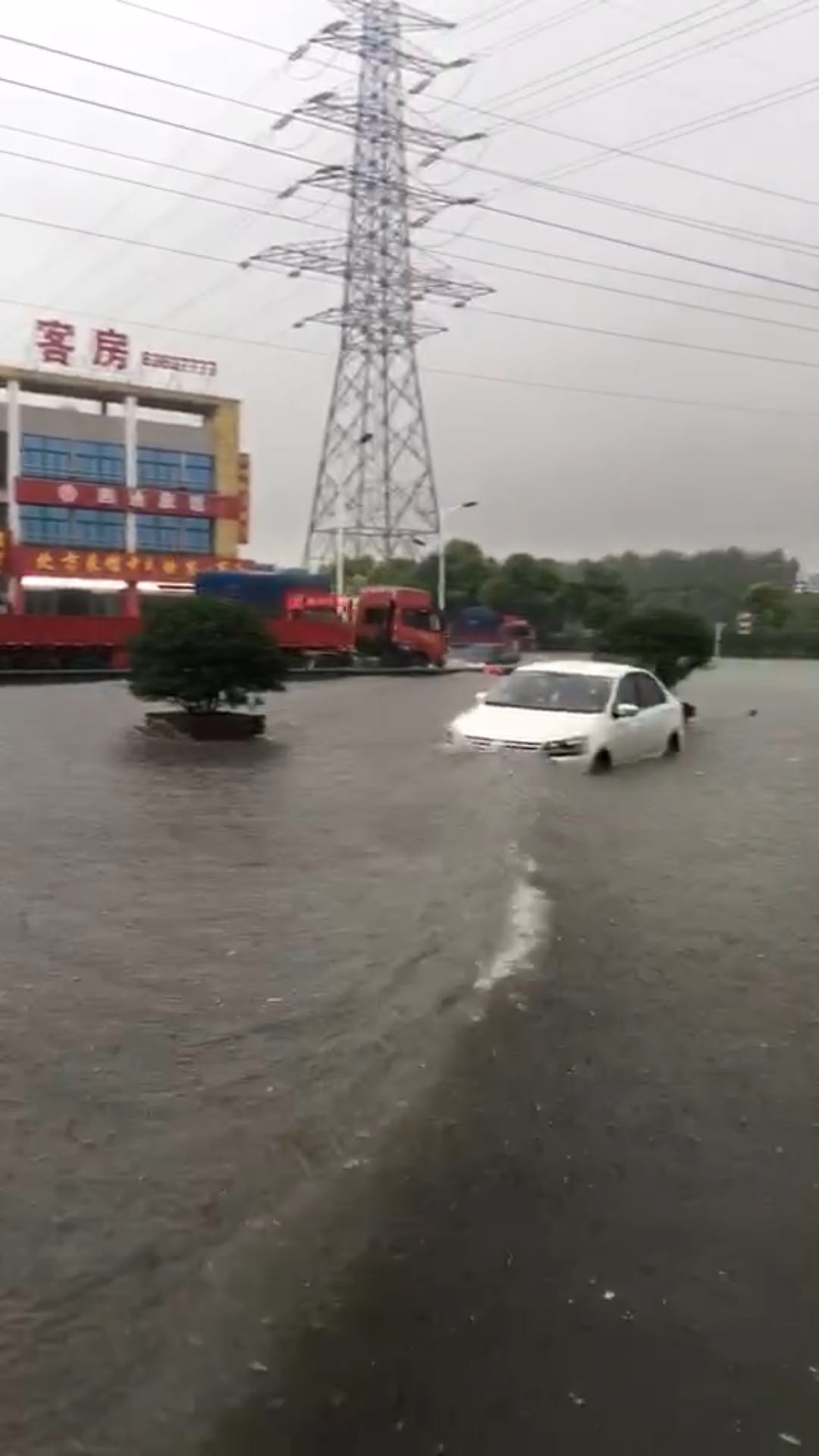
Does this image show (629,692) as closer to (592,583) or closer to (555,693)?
(555,693)

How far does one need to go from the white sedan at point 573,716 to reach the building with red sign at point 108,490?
102 ft

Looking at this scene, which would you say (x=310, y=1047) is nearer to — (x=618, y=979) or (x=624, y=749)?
(x=618, y=979)

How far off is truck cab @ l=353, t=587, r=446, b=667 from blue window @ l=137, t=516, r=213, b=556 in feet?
51.6

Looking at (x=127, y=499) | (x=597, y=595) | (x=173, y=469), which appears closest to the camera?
(x=597, y=595)

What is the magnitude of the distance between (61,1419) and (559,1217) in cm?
144

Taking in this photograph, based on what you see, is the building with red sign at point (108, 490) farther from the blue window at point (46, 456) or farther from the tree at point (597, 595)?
the tree at point (597, 595)

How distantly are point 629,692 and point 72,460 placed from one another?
122 feet

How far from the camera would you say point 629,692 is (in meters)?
15.2

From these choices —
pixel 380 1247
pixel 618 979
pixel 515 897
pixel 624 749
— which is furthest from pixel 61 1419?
pixel 624 749

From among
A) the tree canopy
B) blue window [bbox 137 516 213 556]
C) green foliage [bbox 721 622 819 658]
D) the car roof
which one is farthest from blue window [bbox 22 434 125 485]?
the car roof

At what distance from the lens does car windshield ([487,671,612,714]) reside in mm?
14602

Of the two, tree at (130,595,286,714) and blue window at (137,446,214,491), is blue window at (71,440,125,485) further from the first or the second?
tree at (130,595,286,714)

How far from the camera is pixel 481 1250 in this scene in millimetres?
3672

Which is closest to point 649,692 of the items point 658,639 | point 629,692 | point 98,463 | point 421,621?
point 629,692
